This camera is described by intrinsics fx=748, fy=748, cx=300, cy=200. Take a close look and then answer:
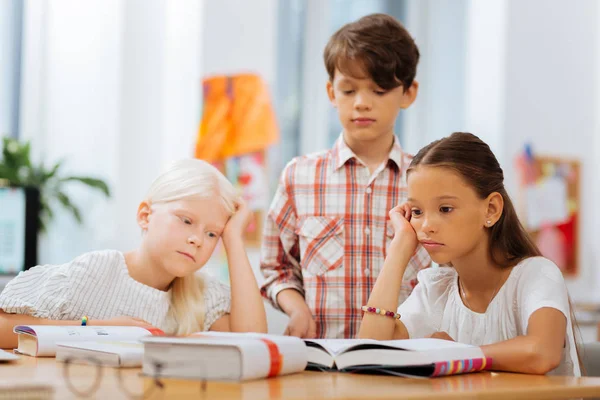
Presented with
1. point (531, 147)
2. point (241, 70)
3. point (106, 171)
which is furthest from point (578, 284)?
point (106, 171)

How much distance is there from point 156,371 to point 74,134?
3179 millimetres

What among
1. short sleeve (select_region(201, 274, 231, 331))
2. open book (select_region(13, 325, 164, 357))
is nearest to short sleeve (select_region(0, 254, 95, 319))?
open book (select_region(13, 325, 164, 357))

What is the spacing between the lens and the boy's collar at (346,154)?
6.53ft

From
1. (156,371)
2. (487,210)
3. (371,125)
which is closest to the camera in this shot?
(156,371)

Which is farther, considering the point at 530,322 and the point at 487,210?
the point at 487,210

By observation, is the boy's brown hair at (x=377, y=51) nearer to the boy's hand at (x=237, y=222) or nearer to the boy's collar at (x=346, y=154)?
the boy's collar at (x=346, y=154)

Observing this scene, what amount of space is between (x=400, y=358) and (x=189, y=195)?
73 centimetres

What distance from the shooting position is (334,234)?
6.48 ft

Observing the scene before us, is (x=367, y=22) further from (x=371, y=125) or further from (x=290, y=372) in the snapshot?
(x=290, y=372)

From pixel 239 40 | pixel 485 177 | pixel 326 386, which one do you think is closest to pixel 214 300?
pixel 485 177

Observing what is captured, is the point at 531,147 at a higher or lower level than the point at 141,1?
lower

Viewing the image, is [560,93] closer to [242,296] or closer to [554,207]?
[554,207]

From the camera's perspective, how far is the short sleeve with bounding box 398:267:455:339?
1.62 m

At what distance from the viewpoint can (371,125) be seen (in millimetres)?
1888
